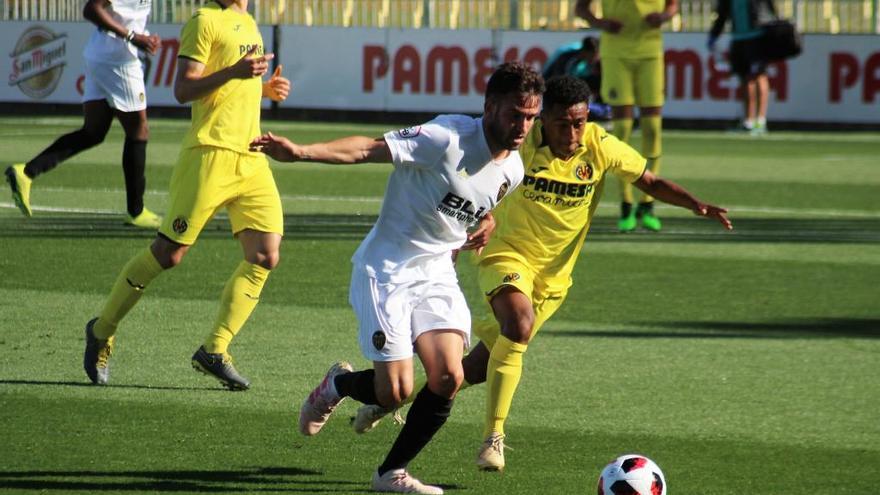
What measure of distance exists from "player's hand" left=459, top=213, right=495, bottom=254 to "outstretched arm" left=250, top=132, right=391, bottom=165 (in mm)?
788

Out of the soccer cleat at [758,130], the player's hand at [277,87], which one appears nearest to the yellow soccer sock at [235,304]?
the player's hand at [277,87]

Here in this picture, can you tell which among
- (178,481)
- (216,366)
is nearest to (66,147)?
(216,366)

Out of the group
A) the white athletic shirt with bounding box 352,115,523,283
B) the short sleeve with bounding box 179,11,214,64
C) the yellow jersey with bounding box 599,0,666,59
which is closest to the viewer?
the white athletic shirt with bounding box 352,115,523,283

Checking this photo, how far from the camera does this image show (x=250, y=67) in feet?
24.1

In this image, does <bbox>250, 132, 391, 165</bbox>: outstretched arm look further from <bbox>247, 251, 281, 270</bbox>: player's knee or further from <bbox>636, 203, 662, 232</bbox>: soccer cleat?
<bbox>636, 203, 662, 232</bbox>: soccer cleat

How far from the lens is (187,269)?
11.4 m

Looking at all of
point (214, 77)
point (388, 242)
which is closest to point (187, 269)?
point (214, 77)

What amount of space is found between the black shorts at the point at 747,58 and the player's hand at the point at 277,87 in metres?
18.3

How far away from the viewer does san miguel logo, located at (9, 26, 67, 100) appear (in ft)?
87.7

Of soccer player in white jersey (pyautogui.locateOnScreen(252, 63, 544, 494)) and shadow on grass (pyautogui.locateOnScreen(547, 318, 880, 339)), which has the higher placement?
soccer player in white jersey (pyautogui.locateOnScreen(252, 63, 544, 494))

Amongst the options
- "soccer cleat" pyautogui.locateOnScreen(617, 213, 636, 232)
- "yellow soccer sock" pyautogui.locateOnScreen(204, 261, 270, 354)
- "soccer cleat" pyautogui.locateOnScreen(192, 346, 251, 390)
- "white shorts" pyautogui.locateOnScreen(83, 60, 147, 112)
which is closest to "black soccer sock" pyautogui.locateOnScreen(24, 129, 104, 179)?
"white shorts" pyautogui.locateOnScreen(83, 60, 147, 112)

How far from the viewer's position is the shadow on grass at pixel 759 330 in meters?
9.47

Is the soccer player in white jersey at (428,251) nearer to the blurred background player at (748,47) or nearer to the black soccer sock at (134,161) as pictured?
the black soccer sock at (134,161)

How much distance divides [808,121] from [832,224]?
12.3 meters
